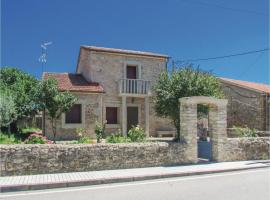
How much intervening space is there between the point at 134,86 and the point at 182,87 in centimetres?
585

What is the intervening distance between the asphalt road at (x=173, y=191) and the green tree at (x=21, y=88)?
1132cm

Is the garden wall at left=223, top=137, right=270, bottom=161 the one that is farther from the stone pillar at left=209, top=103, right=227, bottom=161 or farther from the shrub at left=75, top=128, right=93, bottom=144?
the shrub at left=75, top=128, right=93, bottom=144

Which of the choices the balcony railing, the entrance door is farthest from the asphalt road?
the entrance door

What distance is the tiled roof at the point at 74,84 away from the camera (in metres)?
21.5

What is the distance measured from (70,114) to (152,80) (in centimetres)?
675

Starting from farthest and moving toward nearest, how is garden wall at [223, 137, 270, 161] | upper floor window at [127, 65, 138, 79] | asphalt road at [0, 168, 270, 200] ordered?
upper floor window at [127, 65, 138, 79] < garden wall at [223, 137, 270, 161] < asphalt road at [0, 168, 270, 200]

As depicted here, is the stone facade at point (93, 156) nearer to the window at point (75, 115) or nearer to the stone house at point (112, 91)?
the stone house at point (112, 91)

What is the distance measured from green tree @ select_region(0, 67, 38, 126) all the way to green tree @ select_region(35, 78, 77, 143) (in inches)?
29.1

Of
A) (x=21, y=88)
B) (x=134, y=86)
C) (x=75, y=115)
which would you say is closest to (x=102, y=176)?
(x=75, y=115)

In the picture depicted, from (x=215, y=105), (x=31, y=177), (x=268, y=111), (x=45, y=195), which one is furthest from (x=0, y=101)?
(x=268, y=111)

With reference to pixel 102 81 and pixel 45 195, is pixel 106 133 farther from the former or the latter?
pixel 45 195

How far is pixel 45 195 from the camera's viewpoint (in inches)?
321

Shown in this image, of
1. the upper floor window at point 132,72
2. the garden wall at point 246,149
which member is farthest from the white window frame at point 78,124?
the garden wall at point 246,149

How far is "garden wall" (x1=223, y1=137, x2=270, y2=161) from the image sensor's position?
14.2 metres
